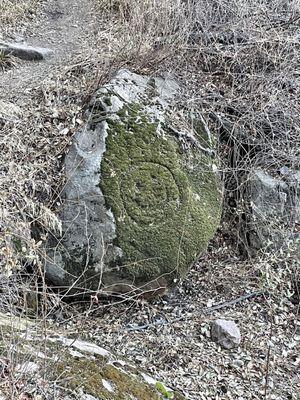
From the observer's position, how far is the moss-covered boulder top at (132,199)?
2.95 m

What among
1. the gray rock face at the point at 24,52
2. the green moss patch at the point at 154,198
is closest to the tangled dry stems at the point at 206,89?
the green moss patch at the point at 154,198

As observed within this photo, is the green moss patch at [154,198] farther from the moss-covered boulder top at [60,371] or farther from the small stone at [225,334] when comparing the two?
the moss-covered boulder top at [60,371]

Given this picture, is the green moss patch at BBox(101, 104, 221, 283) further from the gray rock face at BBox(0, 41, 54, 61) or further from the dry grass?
the dry grass

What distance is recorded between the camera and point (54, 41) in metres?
4.95

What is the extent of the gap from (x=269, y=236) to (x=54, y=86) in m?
2.00

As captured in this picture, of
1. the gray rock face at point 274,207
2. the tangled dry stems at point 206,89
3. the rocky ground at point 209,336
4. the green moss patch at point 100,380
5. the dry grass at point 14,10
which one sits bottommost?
the rocky ground at point 209,336

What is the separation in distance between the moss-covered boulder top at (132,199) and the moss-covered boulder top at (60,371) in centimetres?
67

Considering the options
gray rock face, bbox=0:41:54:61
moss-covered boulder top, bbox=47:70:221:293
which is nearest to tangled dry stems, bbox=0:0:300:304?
moss-covered boulder top, bbox=47:70:221:293

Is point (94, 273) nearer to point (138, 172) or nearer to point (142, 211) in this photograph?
point (142, 211)

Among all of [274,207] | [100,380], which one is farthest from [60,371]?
[274,207]

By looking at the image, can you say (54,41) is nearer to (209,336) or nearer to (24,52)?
(24,52)

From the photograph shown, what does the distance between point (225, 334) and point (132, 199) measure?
3.30ft

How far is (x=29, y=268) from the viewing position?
116 inches

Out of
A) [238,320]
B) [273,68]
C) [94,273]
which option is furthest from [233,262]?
[273,68]
